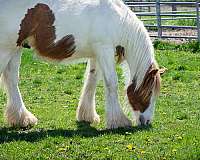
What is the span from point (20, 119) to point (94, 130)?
106 cm

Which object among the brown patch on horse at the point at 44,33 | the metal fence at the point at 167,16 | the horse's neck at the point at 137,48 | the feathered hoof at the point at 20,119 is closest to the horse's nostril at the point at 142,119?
the horse's neck at the point at 137,48

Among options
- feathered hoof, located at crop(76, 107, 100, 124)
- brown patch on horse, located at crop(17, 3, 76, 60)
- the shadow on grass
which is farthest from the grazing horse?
feathered hoof, located at crop(76, 107, 100, 124)

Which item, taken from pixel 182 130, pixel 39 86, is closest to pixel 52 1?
pixel 182 130

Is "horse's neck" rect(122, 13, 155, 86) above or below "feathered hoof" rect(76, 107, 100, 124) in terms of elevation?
above

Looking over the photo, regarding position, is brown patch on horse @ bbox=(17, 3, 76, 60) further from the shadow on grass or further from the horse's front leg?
the shadow on grass

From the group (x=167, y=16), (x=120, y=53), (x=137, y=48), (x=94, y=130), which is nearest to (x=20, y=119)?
(x=94, y=130)

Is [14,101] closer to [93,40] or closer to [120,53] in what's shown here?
[93,40]

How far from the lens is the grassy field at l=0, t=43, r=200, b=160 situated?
5590 mm

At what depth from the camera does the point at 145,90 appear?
693cm

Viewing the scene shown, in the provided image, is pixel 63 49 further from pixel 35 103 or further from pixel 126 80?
pixel 35 103

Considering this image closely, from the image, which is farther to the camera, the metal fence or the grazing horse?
the metal fence

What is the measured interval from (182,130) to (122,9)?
179cm

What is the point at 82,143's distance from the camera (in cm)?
599

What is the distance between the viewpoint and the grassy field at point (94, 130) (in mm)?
5590
